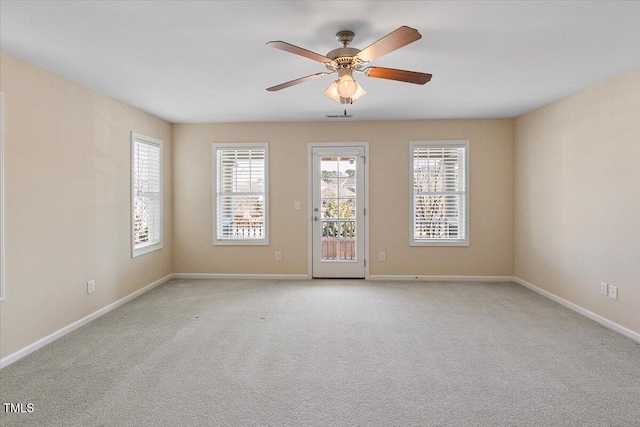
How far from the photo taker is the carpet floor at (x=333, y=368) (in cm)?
204

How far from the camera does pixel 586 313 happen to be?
364 centimetres

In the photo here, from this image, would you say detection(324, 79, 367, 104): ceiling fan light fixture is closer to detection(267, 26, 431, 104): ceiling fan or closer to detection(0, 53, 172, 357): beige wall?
detection(267, 26, 431, 104): ceiling fan

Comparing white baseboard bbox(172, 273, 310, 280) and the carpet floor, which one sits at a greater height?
white baseboard bbox(172, 273, 310, 280)

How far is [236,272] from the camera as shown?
5.31 metres

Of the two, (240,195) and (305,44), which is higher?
(305,44)

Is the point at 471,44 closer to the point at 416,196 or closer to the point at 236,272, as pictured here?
the point at 416,196

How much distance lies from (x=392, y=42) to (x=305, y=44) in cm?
84

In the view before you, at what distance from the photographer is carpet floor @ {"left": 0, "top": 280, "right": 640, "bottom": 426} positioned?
2037 millimetres

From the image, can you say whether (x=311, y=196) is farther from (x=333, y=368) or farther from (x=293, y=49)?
(x=293, y=49)

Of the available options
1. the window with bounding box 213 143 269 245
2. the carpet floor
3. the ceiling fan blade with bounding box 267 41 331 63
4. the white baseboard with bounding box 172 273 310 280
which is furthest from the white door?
the ceiling fan blade with bounding box 267 41 331 63

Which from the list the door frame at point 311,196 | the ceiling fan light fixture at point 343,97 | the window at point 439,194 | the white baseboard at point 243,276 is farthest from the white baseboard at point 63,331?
the window at point 439,194

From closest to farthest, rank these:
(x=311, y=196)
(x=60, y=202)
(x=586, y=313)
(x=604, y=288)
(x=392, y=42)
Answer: (x=392, y=42) < (x=60, y=202) < (x=604, y=288) < (x=586, y=313) < (x=311, y=196)

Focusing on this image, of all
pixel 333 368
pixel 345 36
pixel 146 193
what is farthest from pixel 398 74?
pixel 146 193

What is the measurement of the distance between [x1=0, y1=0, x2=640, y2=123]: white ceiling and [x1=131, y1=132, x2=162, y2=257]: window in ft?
2.37
